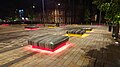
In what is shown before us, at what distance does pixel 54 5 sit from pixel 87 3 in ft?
48.5

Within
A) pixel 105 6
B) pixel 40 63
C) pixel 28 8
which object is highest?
pixel 28 8

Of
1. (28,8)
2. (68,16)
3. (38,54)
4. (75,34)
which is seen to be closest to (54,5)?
(68,16)

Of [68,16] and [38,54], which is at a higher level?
[68,16]

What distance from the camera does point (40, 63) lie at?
6.65 metres

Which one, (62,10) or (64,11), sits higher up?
(62,10)

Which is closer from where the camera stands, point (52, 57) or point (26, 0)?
point (52, 57)

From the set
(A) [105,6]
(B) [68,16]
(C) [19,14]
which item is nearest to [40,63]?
(A) [105,6]

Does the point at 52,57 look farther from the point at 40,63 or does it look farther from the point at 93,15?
the point at 93,15

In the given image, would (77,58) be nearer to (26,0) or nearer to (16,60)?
(16,60)

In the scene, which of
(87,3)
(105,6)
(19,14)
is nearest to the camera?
(105,6)

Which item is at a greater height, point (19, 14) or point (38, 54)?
point (19, 14)

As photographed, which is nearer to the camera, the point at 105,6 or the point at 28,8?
the point at 105,6

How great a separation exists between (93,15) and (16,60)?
2243 inches

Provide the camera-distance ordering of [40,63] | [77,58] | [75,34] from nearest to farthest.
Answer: [40,63], [77,58], [75,34]
